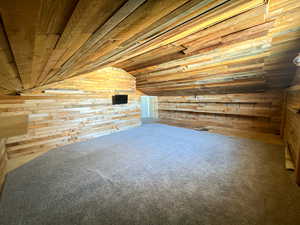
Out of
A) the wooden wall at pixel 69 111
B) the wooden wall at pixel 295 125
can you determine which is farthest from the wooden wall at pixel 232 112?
the wooden wall at pixel 69 111

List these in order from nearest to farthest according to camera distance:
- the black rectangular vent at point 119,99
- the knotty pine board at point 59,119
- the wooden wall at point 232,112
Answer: the knotty pine board at point 59,119
the wooden wall at point 232,112
the black rectangular vent at point 119,99

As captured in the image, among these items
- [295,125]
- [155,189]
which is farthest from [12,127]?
[295,125]

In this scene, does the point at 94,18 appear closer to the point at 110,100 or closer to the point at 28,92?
the point at 28,92

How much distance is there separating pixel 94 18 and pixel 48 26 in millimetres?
118

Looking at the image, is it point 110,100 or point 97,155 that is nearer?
point 97,155

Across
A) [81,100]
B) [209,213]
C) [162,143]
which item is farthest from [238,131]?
[81,100]

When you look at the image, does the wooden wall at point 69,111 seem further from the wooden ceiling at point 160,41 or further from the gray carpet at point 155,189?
the wooden ceiling at point 160,41

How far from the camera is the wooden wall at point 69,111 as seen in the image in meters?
2.72

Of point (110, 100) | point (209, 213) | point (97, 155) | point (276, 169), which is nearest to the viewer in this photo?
point (209, 213)

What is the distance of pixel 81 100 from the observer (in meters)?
3.59

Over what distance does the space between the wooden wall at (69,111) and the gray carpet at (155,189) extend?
0.58 m

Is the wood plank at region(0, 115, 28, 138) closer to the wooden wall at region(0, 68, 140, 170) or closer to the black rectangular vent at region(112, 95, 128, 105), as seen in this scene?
the wooden wall at region(0, 68, 140, 170)

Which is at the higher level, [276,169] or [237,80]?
[237,80]

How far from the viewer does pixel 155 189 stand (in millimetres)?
1707
